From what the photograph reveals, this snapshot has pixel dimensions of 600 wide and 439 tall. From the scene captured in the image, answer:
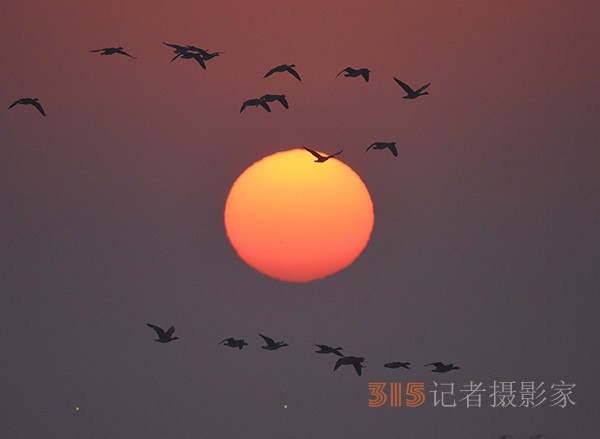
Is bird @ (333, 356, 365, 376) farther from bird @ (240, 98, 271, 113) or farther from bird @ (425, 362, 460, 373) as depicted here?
bird @ (240, 98, 271, 113)

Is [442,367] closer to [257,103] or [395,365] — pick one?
[395,365]

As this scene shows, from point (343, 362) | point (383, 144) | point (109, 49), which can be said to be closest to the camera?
point (109, 49)

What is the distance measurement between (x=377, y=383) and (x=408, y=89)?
13.7m

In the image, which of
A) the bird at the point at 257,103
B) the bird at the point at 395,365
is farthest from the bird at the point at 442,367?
the bird at the point at 257,103

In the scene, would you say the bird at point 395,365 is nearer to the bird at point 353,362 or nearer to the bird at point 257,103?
the bird at point 353,362

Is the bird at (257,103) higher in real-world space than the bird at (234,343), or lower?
higher

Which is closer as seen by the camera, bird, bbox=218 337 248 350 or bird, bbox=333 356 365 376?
bird, bbox=333 356 365 376

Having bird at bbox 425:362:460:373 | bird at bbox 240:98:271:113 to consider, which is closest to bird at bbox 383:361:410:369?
bird at bbox 425:362:460:373

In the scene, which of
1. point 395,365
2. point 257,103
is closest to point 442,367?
point 395,365

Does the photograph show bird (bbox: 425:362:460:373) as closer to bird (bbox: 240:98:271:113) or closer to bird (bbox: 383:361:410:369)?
bird (bbox: 383:361:410:369)

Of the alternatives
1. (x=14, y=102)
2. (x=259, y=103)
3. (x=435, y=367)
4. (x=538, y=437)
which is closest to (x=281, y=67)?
(x=259, y=103)

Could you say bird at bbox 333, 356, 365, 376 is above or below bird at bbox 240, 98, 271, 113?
below

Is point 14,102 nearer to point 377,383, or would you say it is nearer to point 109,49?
point 109,49

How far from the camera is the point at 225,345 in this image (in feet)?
163
